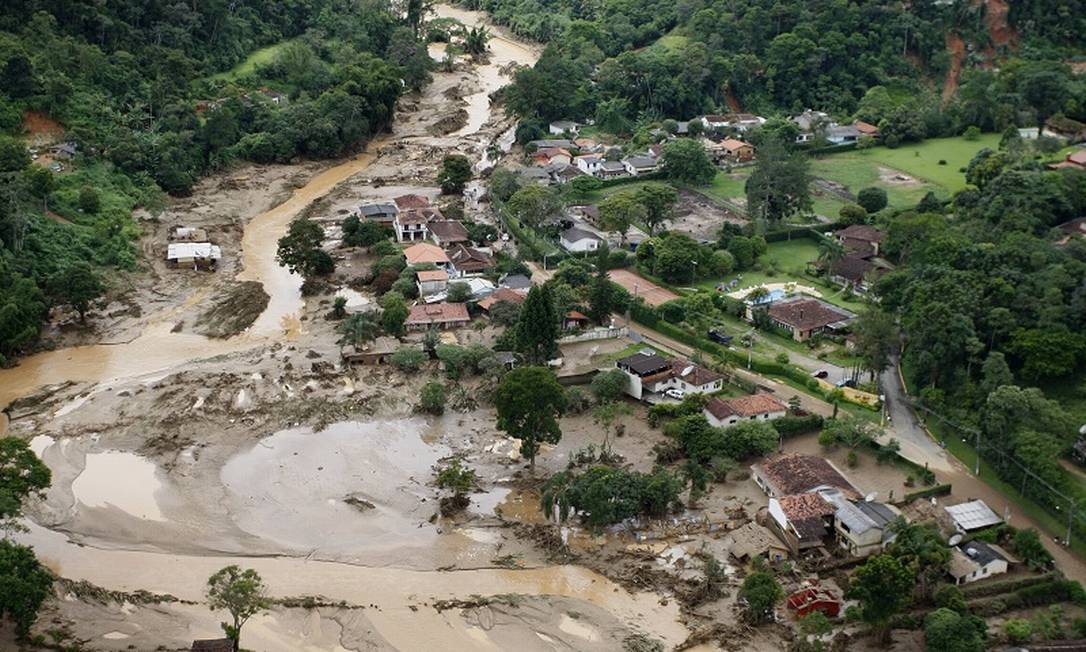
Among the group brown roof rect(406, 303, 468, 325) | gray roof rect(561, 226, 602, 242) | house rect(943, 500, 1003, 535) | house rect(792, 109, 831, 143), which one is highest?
house rect(792, 109, 831, 143)

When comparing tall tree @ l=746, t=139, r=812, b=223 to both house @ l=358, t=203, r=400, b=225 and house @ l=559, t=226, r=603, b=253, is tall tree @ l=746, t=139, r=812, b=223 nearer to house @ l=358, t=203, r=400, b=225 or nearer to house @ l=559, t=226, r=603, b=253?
house @ l=559, t=226, r=603, b=253

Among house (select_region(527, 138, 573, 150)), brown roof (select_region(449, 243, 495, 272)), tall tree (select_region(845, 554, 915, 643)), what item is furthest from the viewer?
house (select_region(527, 138, 573, 150))

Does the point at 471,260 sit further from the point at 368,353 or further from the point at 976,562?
the point at 976,562

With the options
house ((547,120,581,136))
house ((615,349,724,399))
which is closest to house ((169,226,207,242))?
house ((615,349,724,399))

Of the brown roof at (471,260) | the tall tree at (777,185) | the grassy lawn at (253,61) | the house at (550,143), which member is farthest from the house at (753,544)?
the grassy lawn at (253,61)

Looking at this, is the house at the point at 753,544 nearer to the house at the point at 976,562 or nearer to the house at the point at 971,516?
the house at the point at 976,562

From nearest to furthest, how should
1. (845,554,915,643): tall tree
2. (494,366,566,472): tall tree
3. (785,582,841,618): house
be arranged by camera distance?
(845,554,915,643): tall tree → (785,582,841,618): house → (494,366,566,472): tall tree

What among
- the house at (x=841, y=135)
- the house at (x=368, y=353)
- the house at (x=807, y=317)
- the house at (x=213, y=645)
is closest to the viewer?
the house at (x=213, y=645)
